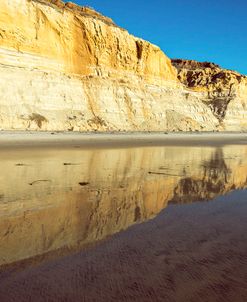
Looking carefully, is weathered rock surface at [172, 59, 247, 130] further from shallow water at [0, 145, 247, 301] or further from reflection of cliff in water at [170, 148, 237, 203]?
shallow water at [0, 145, 247, 301]

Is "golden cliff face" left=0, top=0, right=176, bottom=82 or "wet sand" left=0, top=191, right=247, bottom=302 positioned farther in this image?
"golden cliff face" left=0, top=0, right=176, bottom=82

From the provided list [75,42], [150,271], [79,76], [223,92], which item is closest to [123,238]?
[150,271]

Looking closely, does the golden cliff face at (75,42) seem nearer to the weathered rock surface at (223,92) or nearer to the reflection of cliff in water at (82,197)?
the weathered rock surface at (223,92)

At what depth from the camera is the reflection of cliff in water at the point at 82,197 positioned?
14.2 feet

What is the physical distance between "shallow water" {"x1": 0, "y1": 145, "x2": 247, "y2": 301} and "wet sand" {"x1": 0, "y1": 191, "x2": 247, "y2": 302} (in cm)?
1

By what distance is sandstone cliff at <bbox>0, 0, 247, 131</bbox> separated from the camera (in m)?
32.7

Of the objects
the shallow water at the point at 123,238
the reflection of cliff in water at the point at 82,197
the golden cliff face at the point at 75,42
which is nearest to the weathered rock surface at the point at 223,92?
the golden cliff face at the point at 75,42

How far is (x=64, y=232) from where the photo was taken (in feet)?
15.0

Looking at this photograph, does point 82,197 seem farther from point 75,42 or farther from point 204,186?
point 75,42

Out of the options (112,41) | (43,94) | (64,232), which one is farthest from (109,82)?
(64,232)

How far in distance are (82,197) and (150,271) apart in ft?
11.6

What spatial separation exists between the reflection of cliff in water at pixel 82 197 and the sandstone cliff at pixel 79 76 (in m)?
21.9

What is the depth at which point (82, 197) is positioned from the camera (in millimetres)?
6668

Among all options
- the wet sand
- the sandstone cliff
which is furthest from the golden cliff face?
the wet sand
